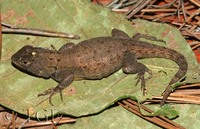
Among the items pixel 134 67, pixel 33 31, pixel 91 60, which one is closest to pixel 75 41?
pixel 91 60

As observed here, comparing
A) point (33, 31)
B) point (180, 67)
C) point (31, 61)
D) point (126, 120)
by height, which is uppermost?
point (33, 31)

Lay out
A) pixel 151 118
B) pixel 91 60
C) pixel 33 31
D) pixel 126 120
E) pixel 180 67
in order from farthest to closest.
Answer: pixel 33 31 < pixel 180 67 < pixel 91 60 < pixel 126 120 < pixel 151 118

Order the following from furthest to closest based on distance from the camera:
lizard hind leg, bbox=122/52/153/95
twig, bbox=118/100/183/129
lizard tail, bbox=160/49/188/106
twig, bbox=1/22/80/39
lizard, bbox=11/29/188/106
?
twig, bbox=1/22/80/39 → lizard hind leg, bbox=122/52/153/95 → lizard, bbox=11/29/188/106 → lizard tail, bbox=160/49/188/106 → twig, bbox=118/100/183/129

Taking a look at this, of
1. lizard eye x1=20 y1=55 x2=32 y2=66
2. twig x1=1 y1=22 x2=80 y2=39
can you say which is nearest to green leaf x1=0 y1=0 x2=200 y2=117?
twig x1=1 y1=22 x2=80 y2=39

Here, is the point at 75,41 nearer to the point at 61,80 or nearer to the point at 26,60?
the point at 61,80

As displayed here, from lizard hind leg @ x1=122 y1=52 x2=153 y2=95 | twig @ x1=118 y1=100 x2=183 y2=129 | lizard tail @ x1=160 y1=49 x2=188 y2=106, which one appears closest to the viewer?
twig @ x1=118 y1=100 x2=183 y2=129

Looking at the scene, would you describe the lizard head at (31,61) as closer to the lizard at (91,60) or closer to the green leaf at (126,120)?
the lizard at (91,60)

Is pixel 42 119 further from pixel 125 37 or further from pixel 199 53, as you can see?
pixel 199 53

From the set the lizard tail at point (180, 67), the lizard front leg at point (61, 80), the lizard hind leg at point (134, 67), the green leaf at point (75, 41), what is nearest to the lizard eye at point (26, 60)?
the green leaf at point (75, 41)

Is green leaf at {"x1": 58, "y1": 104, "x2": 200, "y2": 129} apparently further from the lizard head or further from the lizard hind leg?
the lizard head
